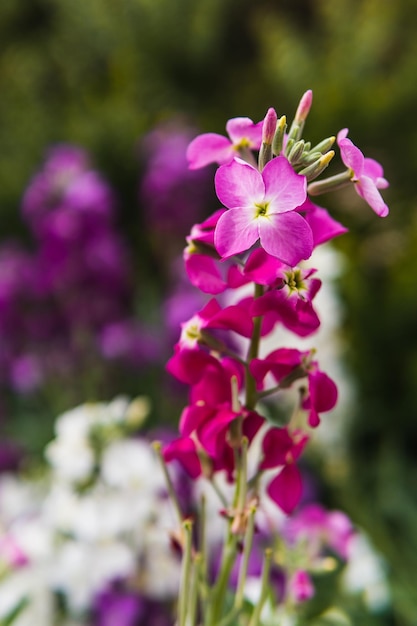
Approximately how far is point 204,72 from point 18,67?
1.71 feet

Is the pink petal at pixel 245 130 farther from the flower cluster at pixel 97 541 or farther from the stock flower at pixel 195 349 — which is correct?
the flower cluster at pixel 97 541

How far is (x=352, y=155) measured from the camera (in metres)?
0.34

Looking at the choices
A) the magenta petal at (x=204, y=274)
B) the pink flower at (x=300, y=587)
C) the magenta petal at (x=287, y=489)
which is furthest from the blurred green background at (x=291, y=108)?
the magenta petal at (x=204, y=274)

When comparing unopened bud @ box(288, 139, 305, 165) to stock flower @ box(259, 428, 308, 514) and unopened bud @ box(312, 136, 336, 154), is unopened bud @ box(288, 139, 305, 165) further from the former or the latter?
stock flower @ box(259, 428, 308, 514)

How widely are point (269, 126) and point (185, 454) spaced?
0.19m

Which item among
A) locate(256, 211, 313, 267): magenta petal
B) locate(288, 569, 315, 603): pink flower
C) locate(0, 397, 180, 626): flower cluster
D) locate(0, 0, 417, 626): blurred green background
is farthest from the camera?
locate(0, 0, 417, 626): blurred green background

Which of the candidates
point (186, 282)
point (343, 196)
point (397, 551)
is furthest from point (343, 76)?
point (397, 551)

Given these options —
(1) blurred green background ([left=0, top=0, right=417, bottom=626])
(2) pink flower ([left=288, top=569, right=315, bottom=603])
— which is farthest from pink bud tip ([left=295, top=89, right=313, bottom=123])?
(1) blurred green background ([left=0, top=0, right=417, bottom=626])

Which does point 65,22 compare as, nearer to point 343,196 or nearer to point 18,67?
point 18,67

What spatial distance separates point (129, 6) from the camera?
6.83 feet

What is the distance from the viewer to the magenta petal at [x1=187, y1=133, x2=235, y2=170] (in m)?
0.40

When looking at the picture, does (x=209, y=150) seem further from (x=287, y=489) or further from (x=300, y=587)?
(x=300, y=587)

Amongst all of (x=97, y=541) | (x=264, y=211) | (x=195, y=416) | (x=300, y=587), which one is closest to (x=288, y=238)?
(x=264, y=211)

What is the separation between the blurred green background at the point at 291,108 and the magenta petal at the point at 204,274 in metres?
0.49
